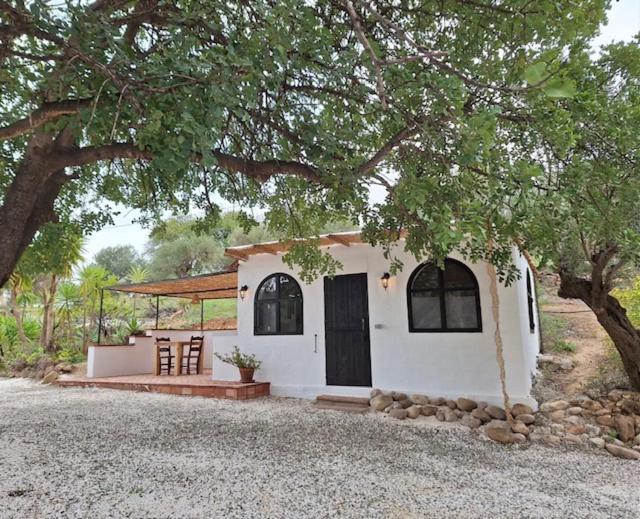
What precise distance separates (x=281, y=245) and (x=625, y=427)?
5401 mm

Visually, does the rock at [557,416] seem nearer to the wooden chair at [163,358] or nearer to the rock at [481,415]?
the rock at [481,415]

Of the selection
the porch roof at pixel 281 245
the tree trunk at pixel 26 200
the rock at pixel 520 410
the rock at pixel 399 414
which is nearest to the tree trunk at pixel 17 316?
the porch roof at pixel 281 245

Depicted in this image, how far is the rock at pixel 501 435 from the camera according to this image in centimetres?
486

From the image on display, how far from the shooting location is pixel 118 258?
100 ft

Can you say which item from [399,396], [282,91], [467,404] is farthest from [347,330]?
[282,91]

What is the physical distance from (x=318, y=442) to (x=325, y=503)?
168 centimetres

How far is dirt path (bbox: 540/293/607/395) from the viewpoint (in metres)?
7.33

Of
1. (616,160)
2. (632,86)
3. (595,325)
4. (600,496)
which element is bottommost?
(600,496)

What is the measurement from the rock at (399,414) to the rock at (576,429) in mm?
2038

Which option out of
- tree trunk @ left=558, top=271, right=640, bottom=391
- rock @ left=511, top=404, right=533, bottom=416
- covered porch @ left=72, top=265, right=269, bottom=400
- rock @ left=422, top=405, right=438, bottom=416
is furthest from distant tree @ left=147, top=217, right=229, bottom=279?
rock @ left=511, top=404, right=533, bottom=416

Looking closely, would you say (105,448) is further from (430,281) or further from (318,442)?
(430,281)

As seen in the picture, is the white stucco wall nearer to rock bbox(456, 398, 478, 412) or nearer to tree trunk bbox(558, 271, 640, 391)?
rock bbox(456, 398, 478, 412)

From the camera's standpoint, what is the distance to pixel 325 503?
316cm

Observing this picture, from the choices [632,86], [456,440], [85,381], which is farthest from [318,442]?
[85,381]
